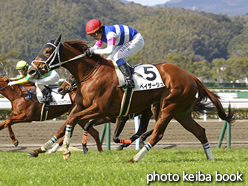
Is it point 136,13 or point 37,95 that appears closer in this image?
point 37,95

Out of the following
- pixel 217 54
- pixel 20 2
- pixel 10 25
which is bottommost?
pixel 217 54

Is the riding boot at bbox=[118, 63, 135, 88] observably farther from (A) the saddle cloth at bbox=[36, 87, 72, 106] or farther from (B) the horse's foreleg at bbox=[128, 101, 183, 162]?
(A) the saddle cloth at bbox=[36, 87, 72, 106]

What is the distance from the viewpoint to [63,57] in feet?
15.5

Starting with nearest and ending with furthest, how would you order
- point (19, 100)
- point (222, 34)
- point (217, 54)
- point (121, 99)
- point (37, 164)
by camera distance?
1. point (37, 164)
2. point (121, 99)
3. point (19, 100)
4. point (217, 54)
5. point (222, 34)

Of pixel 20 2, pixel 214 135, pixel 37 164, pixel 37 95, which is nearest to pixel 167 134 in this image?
pixel 214 135

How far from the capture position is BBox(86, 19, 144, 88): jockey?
4590 millimetres

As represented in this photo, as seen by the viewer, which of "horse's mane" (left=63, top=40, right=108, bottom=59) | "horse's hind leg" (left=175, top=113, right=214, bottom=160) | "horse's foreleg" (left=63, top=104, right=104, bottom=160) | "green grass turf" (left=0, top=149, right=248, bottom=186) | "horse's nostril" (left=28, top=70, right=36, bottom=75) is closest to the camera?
"green grass turf" (left=0, top=149, right=248, bottom=186)

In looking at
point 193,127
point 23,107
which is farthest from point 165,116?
point 23,107

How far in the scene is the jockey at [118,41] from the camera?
4590 millimetres

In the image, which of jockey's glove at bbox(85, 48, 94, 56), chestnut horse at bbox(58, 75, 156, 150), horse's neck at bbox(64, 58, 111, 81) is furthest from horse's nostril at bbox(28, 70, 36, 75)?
chestnut horse at bbox(58, 75, 156, 150)

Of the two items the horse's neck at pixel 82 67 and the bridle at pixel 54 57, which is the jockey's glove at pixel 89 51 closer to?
the horse's neck at pixel 82 67

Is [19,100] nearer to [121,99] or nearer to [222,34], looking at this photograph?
[121,99]

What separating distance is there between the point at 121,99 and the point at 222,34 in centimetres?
16546

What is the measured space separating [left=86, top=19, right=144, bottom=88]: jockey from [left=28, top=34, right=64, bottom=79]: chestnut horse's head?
40 cm
